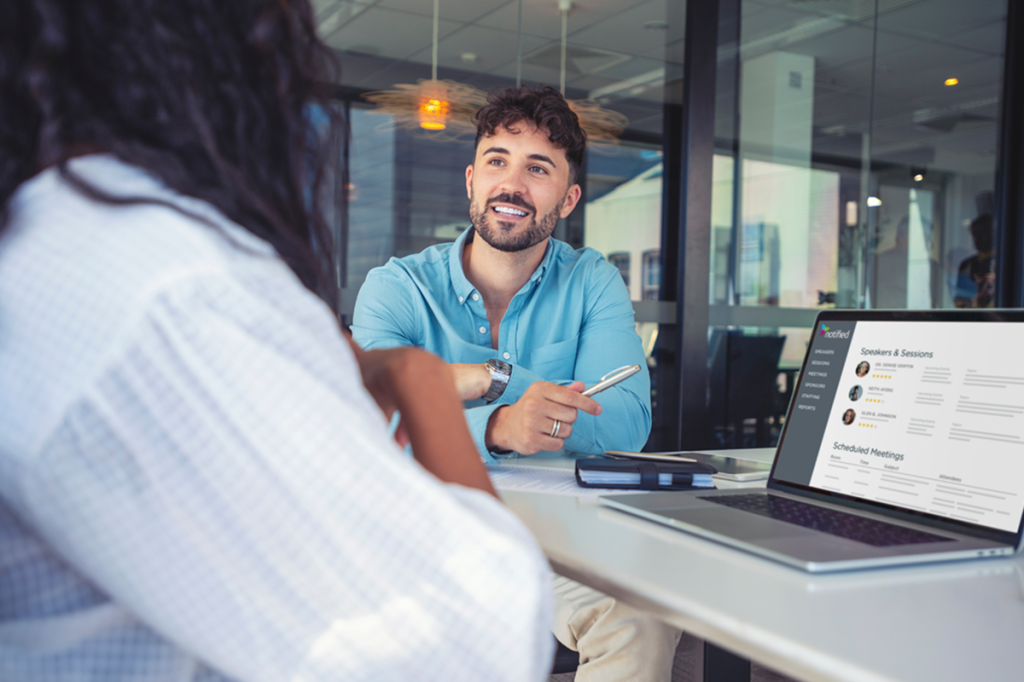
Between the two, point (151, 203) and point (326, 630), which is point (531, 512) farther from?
point (151, 203)

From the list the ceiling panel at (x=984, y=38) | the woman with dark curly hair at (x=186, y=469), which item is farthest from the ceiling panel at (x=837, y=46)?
the woman with dark curly hair at (x=186, y=469)

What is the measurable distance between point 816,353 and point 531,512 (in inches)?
19.9

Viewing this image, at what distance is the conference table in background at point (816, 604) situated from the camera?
553 mm

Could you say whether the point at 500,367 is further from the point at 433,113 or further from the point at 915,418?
the point at 433,113

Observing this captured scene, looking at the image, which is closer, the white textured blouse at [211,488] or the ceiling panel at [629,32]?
the white textured blouse at [211,488]

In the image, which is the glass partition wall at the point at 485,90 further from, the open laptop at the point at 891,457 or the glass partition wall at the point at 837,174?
the open laptop at the point at 891,457

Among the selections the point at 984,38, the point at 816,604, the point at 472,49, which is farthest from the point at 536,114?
the point at 984,38

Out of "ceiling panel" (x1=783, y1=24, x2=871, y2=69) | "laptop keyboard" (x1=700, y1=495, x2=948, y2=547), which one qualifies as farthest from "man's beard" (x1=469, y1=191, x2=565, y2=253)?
"ceiling panel" (x1=783, y1=24, x2=871, y2=69)

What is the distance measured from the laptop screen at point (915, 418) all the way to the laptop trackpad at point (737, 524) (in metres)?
0.18

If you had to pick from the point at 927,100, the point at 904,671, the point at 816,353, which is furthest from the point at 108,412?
the point at 927,100

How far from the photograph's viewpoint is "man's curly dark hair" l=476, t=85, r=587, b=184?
1974mm

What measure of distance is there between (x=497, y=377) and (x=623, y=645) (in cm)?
56

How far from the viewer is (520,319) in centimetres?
184

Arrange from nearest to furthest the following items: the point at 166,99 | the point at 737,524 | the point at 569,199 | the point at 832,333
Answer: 1. the point at 166,99
2. the point at 737,524
3. the point at 832,333
4. the point at 569,199
